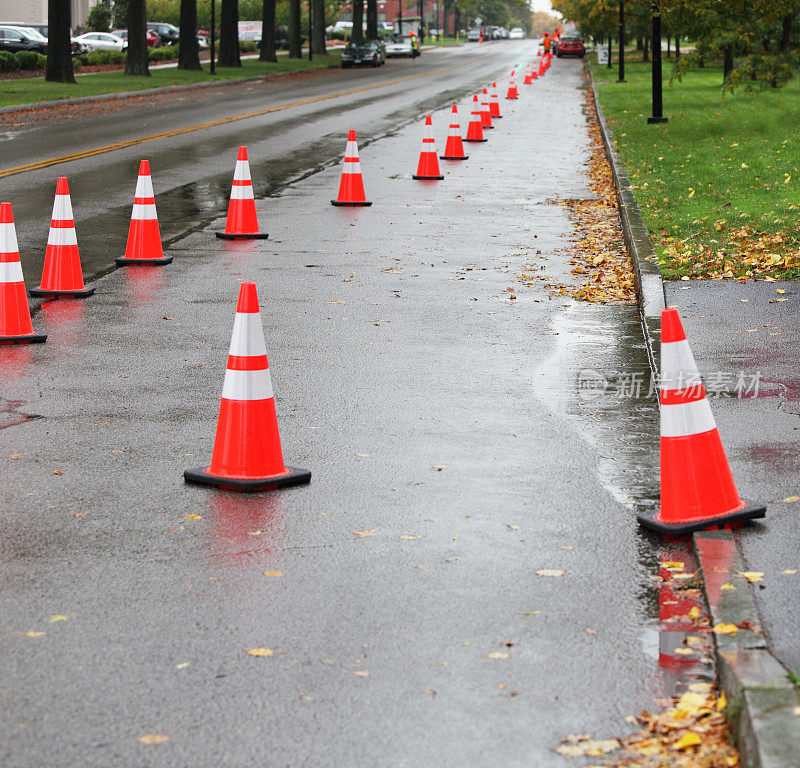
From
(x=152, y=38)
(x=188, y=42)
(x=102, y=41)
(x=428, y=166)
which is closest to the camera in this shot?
(x=428, y=166)

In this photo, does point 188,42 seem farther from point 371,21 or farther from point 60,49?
point 371,21

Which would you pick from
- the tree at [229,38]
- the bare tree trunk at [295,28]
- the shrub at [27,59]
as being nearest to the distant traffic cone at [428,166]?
the shrub at [27,59]

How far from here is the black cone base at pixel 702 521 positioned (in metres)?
5.28

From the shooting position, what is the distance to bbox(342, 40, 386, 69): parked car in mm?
67312

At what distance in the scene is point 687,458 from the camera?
5387 mm

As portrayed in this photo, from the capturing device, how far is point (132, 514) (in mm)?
5617

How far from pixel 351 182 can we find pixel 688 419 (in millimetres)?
11348

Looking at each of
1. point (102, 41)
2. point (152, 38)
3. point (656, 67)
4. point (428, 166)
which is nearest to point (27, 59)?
point (102, 41)

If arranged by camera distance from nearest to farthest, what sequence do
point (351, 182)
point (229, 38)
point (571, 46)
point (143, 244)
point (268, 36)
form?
point (143, 244) < point (351, 182) < point (229, 38) < point (268, 36) < point (571, 46)

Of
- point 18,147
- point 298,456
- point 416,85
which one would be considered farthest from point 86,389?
point 416,85

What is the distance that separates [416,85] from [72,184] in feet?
108

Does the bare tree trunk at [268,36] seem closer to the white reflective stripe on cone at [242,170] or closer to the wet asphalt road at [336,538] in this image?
the white reflective stripe on cone at [242,170]

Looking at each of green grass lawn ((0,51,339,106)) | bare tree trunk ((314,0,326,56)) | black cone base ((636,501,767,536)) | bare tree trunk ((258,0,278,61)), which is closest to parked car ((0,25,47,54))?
green grass lawn ((0,51,339,106))

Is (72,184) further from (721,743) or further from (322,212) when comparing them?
(721,743)
